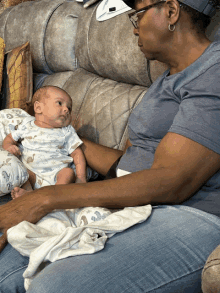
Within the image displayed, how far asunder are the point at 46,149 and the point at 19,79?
0.73 meters

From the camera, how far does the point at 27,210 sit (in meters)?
0.96

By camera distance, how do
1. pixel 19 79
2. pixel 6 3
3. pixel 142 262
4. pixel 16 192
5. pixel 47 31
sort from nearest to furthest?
1. pixel 142 262
2. pixel 16 192
3. pixel 19 79
4. pixel 47 31
5. pixel 6 3

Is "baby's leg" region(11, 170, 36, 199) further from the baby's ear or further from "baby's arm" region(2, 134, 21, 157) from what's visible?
the baby's ear

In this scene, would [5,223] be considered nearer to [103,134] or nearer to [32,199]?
[32,199]

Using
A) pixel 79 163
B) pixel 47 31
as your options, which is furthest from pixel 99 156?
pixel 47 31

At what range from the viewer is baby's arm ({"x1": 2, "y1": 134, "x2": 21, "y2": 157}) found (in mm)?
1456

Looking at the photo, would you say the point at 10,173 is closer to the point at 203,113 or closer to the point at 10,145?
the point at 10,145

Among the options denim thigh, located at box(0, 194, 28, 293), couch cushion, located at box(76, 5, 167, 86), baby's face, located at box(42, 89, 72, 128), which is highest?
couch cushion, located at box(76, 5, 167, 86)

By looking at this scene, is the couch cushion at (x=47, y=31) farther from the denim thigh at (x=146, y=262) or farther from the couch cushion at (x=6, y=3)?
the denim thigh at (x=146, y=262)

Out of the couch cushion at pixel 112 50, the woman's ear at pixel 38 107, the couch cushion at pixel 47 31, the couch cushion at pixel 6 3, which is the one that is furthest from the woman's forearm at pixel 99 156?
the couch cushion at pixel 6 3

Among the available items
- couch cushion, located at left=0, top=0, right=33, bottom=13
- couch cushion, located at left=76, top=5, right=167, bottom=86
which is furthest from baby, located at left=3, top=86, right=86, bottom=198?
couch cushion, located at left=0, top=0, right=33, bottom=13

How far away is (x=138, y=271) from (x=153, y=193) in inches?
9.9

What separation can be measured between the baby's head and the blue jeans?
70cm

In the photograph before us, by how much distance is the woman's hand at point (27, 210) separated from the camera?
96 cm
